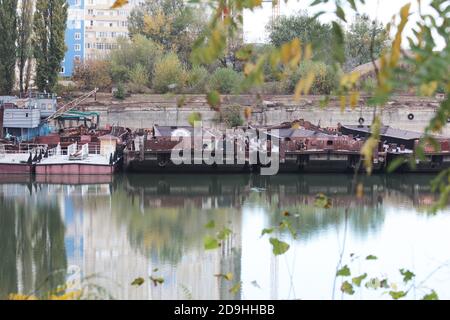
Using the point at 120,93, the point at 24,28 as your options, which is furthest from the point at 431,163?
the point at 24,28

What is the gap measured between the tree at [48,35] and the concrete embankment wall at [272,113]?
7.13 feet

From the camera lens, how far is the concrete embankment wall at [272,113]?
33.3m

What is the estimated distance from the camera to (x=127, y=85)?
37000 mm

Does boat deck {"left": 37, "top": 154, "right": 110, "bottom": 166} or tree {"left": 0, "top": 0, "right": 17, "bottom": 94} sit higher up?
tree {"left": 0, "top": 0, "right": 17, "bottom": 94}

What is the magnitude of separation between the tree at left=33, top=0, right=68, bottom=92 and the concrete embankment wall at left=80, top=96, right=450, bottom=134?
2.17 metres

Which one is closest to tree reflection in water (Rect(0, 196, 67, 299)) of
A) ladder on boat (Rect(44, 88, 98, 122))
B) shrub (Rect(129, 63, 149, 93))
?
ladder on boat (Rect(44, 88, 98, 122))

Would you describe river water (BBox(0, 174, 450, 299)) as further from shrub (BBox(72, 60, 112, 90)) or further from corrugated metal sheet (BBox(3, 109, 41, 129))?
shrub (BBox(72, 60, 112, 90))

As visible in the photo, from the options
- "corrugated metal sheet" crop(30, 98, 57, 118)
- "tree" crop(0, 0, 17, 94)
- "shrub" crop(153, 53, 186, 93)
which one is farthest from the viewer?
"shrub" crop(153, 53, 186, 93)

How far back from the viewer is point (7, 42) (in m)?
31.8

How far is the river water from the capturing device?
993 cm

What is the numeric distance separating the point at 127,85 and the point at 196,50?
3349cm

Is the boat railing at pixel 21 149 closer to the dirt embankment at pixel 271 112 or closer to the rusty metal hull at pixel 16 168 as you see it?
the rusty metal hull at pixel 16 168
